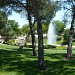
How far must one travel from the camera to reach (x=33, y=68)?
54.3 ft


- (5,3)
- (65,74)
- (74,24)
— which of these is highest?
(5,3)

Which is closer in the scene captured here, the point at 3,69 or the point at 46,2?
the point at 3,69

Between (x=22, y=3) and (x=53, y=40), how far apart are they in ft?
179

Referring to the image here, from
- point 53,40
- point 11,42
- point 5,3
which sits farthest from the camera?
point 53,40

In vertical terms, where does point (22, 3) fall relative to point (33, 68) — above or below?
above

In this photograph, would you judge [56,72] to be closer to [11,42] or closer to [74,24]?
[74,24]

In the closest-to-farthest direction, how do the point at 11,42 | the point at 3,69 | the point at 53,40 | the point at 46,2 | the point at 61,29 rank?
1. the point at 3,69
2. the point at 46,2
3. the point at 11,42
4. the point at 53,40
5. the point at 61,29

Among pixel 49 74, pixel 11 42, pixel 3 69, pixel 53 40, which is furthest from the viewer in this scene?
pixel 53 40

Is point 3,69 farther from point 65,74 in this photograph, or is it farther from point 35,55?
point 35,55

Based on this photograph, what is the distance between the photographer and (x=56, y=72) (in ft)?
50.4

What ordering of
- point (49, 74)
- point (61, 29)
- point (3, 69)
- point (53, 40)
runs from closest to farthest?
point (49, 74)
point (3, 69)
point (53, 40)
point (61, 29)

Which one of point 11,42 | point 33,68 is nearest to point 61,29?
point 11,42

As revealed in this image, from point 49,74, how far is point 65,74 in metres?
0.86

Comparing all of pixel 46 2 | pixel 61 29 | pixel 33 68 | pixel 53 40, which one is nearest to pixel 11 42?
pixel 53 40
